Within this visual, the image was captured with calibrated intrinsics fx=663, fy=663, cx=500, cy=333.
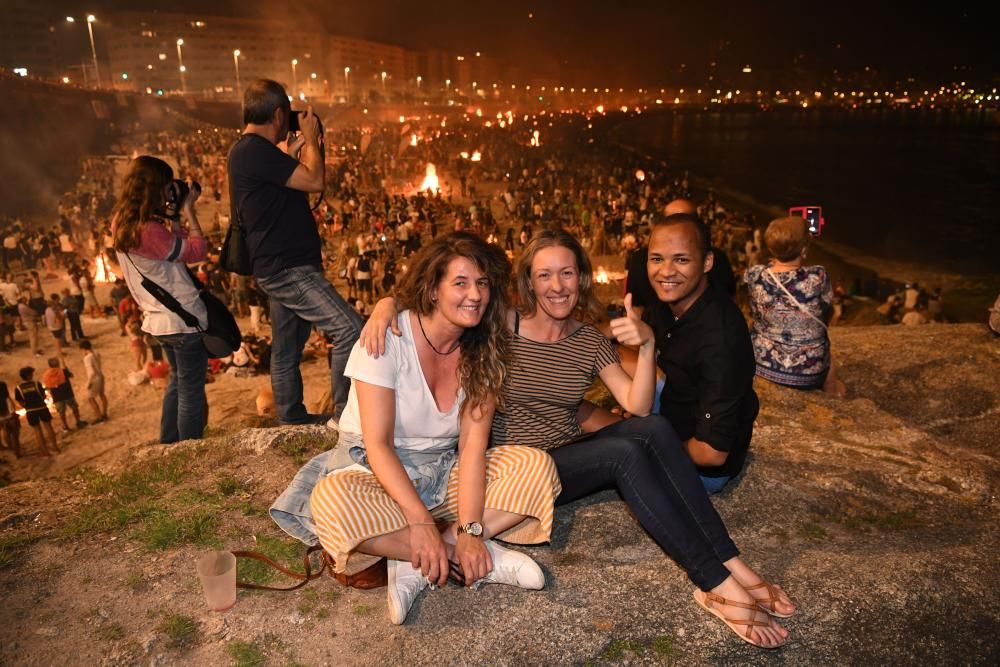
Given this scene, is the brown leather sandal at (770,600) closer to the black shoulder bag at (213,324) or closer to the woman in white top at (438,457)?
the woman in white top at (438,457)

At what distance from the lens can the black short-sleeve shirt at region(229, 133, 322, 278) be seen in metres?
4.02

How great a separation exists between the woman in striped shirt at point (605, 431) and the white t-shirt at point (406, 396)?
0.35 ft

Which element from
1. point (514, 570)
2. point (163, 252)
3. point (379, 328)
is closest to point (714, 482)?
point (514, 570)

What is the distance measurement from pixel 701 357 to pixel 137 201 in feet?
11.1

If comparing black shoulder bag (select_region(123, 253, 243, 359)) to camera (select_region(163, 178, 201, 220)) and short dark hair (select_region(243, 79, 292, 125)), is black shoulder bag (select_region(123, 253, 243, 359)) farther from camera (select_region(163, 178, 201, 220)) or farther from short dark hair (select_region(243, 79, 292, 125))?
short dark hair (select_region(243, 79, 292, 125))

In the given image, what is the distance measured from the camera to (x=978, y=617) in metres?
2.93

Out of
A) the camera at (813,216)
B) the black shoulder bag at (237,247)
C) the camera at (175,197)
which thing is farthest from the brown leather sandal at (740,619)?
the camera at (175,197)

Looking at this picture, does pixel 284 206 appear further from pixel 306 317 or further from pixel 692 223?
pixel 692 223

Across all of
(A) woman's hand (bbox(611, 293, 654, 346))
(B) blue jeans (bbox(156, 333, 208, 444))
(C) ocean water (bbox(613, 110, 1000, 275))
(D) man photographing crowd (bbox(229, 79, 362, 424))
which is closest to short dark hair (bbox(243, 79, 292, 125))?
(D) man photographing crowd (bbox(229, 79, 362, 424))

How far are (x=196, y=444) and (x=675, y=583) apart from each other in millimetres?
3296

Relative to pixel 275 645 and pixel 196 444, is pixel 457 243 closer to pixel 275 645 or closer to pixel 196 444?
pixel 275 645

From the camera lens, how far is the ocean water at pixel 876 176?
32.6 m

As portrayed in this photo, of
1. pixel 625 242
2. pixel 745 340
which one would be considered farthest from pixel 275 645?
pixel 625 242

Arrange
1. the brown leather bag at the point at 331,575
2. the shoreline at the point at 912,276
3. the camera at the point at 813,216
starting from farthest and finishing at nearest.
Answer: the shoreline at the point at 912,276, the camera at the point at 813,216, the brown leather bag at the point at 331,575
